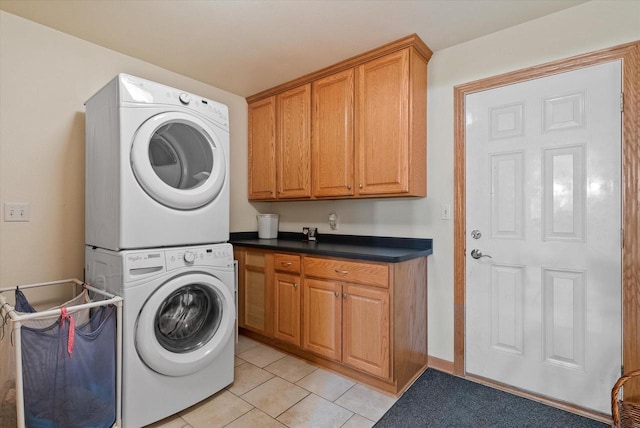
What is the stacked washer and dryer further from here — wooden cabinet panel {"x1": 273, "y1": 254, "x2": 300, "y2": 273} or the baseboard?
the baseboard

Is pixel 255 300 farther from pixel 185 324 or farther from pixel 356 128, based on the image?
pixel 356 128

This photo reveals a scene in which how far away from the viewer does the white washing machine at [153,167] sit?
164 centimetres

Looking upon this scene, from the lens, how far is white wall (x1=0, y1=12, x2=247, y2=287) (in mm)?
1940

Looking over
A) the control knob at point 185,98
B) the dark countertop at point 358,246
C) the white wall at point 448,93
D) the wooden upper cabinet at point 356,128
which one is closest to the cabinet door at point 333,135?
the wooden upper cabinet at point 356,128

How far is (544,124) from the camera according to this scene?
75.5 inches

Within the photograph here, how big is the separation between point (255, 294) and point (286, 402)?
1.04 metres

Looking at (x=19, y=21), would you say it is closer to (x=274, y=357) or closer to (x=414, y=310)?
(x=274, y=357)

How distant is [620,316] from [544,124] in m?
1.16

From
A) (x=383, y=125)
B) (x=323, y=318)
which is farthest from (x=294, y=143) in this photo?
(x=323, y=318)

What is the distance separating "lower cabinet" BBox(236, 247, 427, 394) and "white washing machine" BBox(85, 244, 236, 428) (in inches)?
22.8

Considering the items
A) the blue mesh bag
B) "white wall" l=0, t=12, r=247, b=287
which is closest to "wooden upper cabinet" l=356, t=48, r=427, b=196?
the blue mesh bag

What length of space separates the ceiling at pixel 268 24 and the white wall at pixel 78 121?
0.32 ft

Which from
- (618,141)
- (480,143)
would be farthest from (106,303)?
(618,141)

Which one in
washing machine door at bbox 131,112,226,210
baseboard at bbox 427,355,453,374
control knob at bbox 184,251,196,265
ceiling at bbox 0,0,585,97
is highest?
ceiling at bbox 0,0,585,97
